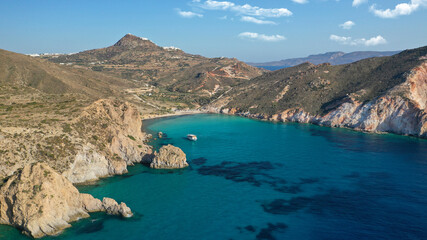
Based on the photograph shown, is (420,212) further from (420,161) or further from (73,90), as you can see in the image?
(73,90)

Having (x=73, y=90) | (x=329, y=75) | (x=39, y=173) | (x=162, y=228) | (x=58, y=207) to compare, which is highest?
(x=329, y=75)

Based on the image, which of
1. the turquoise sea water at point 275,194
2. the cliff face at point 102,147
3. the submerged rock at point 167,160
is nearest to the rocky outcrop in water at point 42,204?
the turquoise sea water at point 275,194

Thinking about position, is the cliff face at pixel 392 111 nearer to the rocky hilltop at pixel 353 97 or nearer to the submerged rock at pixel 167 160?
the rocky hilltop at pixel 353 97

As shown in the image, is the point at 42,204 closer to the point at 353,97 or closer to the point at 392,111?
the point at 392,111

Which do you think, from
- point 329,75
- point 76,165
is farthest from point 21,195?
point 329,75

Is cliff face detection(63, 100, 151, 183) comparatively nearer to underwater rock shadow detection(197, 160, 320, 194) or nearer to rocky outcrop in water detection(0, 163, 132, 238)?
rocky outcrop in water detection(0, 163, 132, 238)

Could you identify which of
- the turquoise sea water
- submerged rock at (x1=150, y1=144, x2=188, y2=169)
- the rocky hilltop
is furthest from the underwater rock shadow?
the rocky hilltop

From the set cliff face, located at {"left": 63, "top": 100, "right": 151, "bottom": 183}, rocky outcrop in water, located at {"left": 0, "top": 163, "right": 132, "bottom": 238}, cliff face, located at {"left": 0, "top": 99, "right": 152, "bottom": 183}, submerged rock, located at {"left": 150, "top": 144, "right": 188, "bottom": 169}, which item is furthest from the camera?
submerged rock, located at {"left": 150, "top": 144, "right": 188, "bottom": 169}
